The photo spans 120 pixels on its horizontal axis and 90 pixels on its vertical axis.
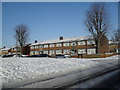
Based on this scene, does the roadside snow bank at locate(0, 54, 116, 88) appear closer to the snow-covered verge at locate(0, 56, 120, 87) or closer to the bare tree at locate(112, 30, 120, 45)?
the snow-covered verge at locate(0, 56, 120, 87)

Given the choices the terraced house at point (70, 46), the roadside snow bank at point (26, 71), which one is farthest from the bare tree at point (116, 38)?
the roadside snow bank at point (26, 71)

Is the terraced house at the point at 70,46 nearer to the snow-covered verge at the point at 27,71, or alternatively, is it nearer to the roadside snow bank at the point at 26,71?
the snow-covered verge at the point at 27,71

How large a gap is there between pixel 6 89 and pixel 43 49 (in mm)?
76535

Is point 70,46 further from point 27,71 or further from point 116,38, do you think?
point 27,71

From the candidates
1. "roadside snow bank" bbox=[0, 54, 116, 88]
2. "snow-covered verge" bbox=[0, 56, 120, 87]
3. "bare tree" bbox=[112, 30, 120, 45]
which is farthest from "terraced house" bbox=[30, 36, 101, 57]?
"roadside snow bank" bbox=[0, 54, 116, 88]

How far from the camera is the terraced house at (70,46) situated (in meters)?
67.2

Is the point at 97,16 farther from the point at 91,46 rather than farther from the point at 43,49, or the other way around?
the point at 43,49

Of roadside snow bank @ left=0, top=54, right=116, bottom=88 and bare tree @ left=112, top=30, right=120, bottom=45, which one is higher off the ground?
bare tree @ left=112, top=30, right=120, bottom=45

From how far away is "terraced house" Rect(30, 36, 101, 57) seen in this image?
2648 inches

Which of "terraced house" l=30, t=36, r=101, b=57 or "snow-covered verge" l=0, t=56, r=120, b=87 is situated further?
"terraced house" l=30, t=36, r=101, b=57

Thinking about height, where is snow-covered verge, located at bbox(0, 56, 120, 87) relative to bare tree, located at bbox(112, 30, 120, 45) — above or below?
below

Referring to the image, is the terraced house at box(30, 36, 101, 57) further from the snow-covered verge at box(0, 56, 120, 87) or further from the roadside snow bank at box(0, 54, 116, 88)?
the roadside snow bank at box(0, 54, 116, 88)

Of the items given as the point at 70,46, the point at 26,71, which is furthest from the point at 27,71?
the point at 70,46

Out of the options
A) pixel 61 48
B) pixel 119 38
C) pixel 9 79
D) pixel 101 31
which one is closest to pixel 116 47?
pixel 119 38
